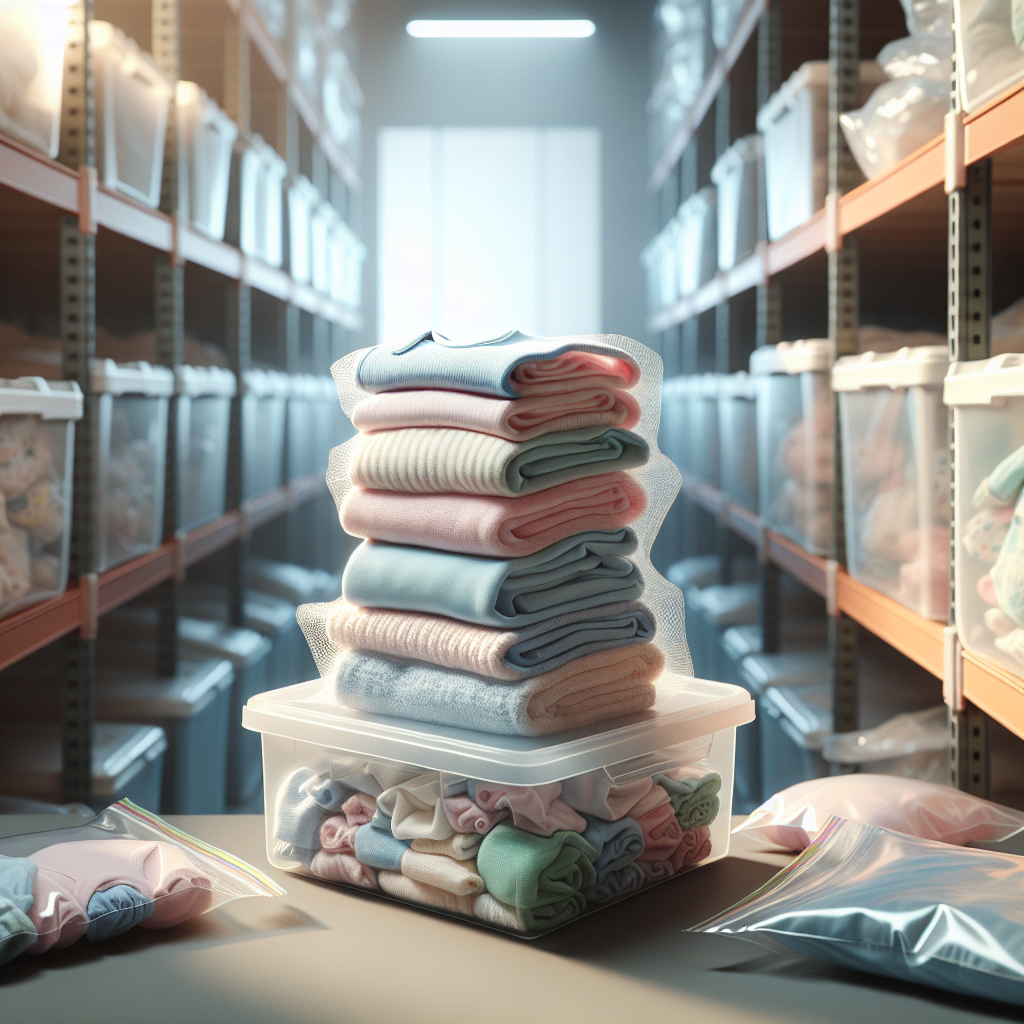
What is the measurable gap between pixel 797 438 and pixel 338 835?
1749 mm

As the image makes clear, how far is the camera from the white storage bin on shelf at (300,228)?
4.03 metres

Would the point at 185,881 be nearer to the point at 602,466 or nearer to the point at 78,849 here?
the point at 78,849

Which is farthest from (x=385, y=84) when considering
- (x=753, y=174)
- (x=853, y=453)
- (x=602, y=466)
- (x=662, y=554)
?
(x=602, y=466)

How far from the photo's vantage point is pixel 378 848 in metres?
0.82

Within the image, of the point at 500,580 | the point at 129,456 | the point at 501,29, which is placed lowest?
the point at 500,580

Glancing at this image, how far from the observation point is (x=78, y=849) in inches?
31.2

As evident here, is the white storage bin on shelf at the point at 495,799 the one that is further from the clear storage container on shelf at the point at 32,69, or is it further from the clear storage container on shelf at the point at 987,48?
the clear storage container on shelf at the point at 32,69

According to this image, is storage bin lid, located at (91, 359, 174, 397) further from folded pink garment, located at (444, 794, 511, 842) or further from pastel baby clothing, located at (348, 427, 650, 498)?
folded pink garment, located at (444, 794, 511, 842)

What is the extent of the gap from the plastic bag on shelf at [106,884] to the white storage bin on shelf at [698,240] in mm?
3272

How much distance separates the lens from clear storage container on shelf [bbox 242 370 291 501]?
3.27 m

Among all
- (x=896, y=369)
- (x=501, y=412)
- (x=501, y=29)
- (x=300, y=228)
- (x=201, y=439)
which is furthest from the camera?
(x=501, y=29)

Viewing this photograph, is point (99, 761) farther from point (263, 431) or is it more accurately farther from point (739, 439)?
point (739, 439)

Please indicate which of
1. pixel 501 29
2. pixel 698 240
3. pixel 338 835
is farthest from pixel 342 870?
pixel 501 29

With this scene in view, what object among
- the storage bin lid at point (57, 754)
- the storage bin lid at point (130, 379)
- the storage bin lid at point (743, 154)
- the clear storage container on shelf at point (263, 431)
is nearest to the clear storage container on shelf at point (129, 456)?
the storage bin lid at point (130, 379)
